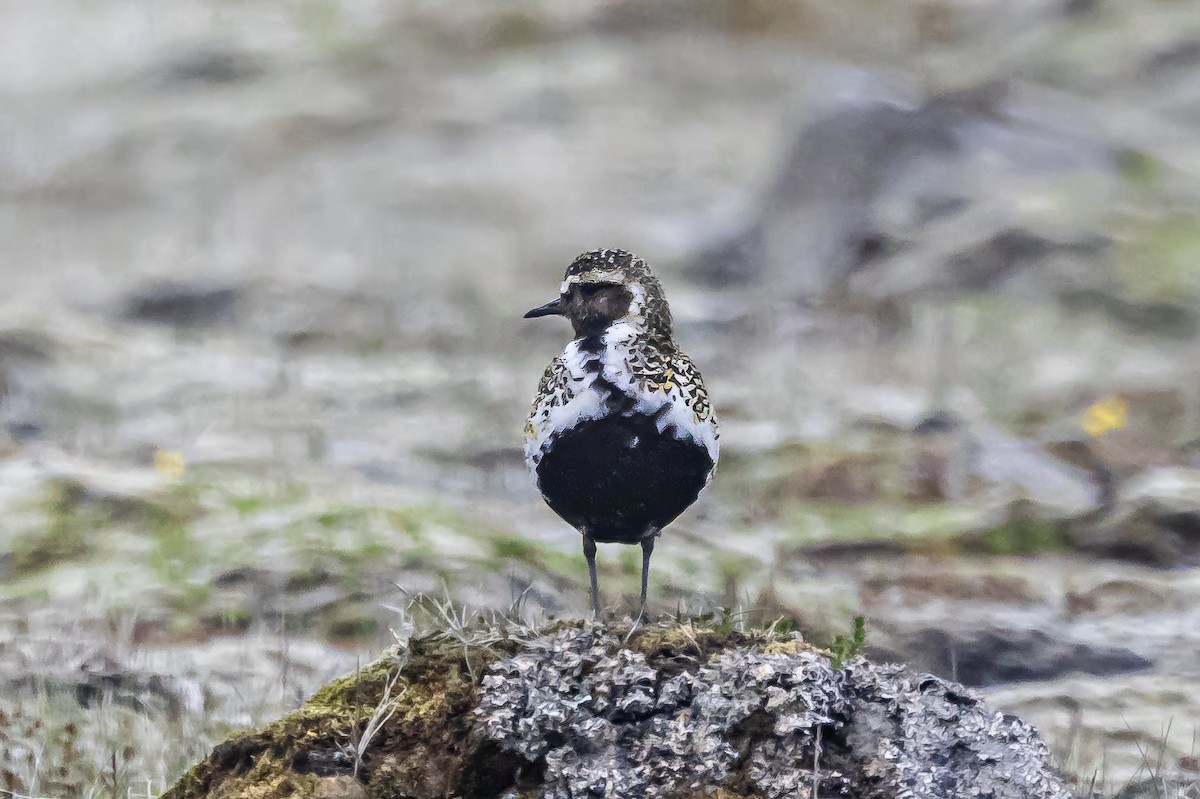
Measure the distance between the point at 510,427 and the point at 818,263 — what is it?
24.9 ft

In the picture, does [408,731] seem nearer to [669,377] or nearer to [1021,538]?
[669,377]

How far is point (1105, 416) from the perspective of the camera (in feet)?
59.1

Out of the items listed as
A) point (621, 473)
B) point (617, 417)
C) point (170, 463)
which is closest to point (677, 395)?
point (617, 417)

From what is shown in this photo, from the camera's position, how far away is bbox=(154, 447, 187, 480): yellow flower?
579 inches

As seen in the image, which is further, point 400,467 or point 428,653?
point 400,467

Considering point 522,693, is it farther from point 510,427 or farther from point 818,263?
point 818,263

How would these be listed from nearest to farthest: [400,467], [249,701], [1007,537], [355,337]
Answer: [249,701]
[1007,537]
[400,467]
[355,337]

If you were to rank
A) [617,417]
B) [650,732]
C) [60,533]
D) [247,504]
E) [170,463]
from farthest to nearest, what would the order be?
[170,463], [247,504], [60,533], [617,417], [650,732]

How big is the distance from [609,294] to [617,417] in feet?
1.80

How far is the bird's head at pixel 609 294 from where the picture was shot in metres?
5.56

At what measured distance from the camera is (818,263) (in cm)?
2230

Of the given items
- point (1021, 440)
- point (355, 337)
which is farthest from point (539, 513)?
point (355, 337)

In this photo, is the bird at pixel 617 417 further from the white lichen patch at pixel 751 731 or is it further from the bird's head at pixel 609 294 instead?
the white lichen patch at pixel 751 731

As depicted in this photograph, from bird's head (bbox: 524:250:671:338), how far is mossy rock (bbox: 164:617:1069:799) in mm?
1398
